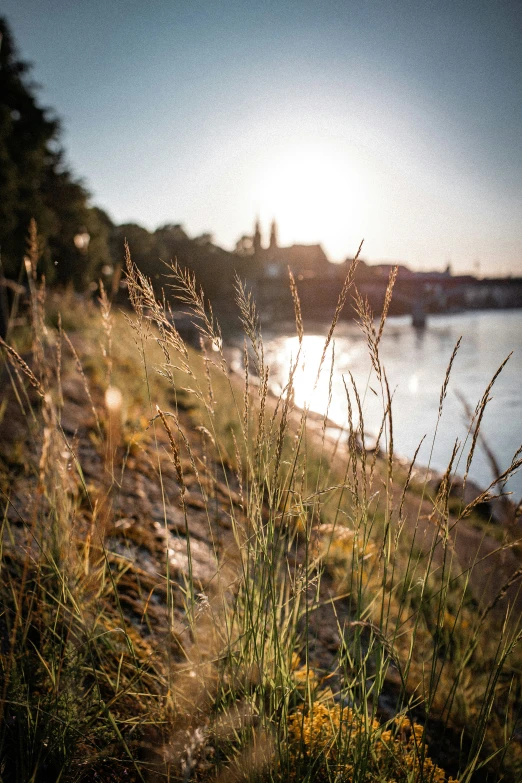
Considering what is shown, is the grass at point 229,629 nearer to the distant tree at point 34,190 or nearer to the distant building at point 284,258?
the distant building at point 284,258

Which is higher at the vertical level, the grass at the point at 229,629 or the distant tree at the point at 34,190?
the distant tree at the point at 34,190

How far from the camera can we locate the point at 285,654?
1.27 m

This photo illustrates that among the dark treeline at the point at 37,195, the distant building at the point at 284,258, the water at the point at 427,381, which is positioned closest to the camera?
the water at the point at 427,381

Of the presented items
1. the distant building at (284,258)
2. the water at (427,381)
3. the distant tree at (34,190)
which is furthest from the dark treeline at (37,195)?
the distant building at (284,258)

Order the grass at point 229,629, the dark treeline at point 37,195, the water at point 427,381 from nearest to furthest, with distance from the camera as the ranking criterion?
the grass at point 229,629 → the water at point 427,381 → the dark treeline at point 37,195

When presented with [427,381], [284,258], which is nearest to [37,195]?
[427,381]

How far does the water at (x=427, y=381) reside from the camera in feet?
7.43

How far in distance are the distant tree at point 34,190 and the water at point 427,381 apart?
26.8 ft

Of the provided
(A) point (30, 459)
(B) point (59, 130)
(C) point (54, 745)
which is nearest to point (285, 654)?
(C) point (54, 745)

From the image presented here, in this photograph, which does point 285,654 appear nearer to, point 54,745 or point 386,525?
point 386,525

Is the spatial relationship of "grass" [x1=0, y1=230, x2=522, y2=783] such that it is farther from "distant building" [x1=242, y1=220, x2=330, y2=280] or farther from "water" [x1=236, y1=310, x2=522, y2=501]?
"distant building" [x1=242, y1=220, x2=330, y2=280]

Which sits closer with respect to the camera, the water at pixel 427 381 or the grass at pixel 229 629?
the grass at pixel 229 629

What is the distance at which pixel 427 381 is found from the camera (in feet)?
56.4

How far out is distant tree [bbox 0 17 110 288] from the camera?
12070 mm
